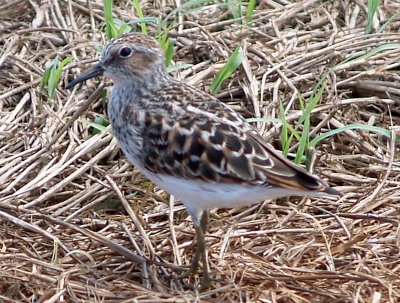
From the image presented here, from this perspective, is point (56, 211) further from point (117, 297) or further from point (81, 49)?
point (81, 49)

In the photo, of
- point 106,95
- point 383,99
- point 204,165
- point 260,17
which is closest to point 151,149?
point 204,165

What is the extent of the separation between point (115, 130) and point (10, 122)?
1445mm

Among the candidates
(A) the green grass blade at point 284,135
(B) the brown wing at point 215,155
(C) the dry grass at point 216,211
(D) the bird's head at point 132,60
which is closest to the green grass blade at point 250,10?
(C) the dry grass at point 216,211

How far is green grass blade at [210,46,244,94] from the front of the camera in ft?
21.5

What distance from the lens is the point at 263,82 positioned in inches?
267

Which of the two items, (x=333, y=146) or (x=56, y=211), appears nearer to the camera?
(x=56, y=211)

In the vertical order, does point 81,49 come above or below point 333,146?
above

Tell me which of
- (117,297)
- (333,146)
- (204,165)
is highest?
(204,165)

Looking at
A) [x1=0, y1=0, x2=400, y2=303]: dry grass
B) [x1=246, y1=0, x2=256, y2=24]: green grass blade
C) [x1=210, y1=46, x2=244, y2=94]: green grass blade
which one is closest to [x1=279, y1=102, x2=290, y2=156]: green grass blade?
[x1=0, y1=0, x2=400, y2=303]: dry grass

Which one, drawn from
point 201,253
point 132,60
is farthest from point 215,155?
point 132,60

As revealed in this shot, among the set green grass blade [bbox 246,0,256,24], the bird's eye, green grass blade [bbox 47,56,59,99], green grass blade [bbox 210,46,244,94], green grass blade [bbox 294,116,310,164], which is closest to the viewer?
the bird's eye

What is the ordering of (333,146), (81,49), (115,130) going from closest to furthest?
(115,130) < (333,146) < (81,49)

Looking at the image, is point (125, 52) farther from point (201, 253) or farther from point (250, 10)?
point (250, 10)

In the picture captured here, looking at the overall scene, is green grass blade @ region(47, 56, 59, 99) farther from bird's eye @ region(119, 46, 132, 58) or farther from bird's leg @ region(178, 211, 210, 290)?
bird's leg @ region(178, 211, 210, 290)
